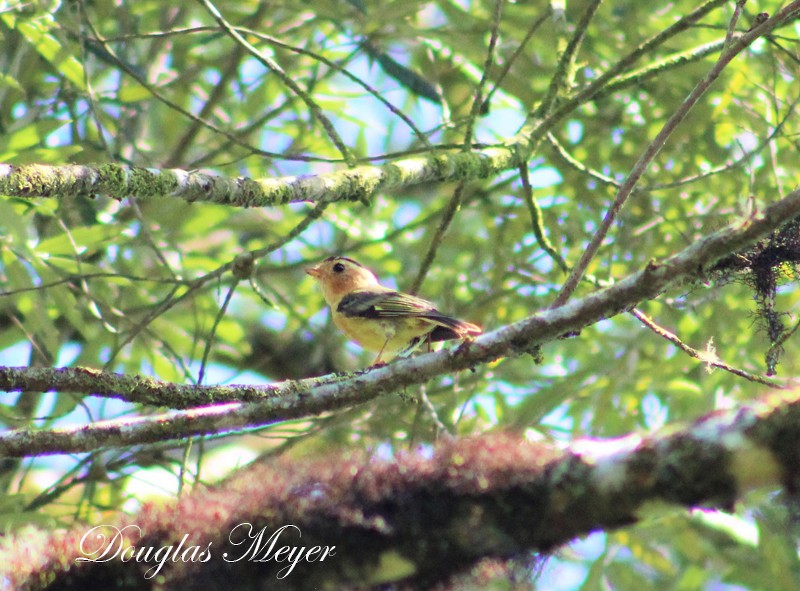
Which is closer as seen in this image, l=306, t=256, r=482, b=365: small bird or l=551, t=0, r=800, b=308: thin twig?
l=551, t=0, r=800, b=308: thin twig

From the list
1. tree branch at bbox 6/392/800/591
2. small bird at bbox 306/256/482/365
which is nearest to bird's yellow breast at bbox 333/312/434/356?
small bird at bbox 306/256/482/365

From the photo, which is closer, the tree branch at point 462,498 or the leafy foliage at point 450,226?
the tree branch at point 462,498

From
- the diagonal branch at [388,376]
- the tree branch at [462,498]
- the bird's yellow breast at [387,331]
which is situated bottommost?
the tree branch at [462,498]

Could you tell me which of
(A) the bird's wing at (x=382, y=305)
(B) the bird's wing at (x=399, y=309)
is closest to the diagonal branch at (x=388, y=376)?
(B) the bird's wing at (x=399, y=309)

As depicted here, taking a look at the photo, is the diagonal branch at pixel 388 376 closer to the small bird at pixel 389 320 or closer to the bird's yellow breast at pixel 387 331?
the small bird at pixel 389 320

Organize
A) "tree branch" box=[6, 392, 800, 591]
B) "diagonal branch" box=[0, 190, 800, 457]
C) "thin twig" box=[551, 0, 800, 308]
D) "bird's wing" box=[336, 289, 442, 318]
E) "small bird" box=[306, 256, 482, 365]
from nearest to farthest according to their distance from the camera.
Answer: "tree branch" box=[6, 392, 800, 591] → "diagonal branch" box=[0, 190, 800, 457] → "thin twig" box=[551, 0, 800, 308] → "small bird" box=[306, 256, 482, 365] → "bird's wing" box=[336, 289, 442, 318]

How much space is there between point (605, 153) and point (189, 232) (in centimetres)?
301

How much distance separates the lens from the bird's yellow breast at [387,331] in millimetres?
5312

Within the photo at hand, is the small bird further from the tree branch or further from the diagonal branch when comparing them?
the tree branch

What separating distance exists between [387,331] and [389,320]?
67 mm

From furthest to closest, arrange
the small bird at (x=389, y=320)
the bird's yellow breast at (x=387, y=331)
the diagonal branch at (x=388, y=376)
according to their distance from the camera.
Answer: the bird's yellow breast at (x=387, y=331)
the small bird at (x=389, y=320)
the diagonal branch at (x=388, y=376)

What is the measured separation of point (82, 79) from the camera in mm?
5180

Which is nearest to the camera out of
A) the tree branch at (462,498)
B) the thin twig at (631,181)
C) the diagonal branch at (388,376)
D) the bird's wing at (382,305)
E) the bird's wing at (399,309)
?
the tree branch at (462,498)

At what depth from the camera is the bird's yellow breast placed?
5.31 metres
